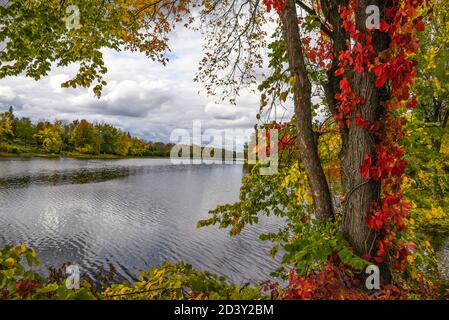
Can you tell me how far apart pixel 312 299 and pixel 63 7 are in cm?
584

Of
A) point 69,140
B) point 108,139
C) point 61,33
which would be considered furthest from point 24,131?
point 61,33

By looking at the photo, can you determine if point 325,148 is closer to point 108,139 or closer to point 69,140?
point 69,140

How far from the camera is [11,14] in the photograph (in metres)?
4.41

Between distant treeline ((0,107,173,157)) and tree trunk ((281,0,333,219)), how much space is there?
269 feet

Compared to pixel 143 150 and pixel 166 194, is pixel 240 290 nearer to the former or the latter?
pixel 166 194

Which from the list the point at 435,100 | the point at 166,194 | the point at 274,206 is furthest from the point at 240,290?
the point at 166,194

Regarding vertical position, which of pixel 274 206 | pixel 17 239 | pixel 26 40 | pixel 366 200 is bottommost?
pixel 17 239

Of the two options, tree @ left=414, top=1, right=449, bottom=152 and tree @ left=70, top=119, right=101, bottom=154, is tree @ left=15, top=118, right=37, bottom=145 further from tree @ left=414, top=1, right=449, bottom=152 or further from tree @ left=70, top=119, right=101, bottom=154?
tree @ left=414, top=1, right=449, bottom=152

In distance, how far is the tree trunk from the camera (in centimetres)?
387

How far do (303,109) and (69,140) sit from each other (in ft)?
412

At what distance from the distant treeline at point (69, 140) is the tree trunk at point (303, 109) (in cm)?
8201

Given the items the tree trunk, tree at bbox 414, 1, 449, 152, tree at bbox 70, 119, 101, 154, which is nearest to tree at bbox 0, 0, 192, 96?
the tree trunk

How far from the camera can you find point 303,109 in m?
3.92
